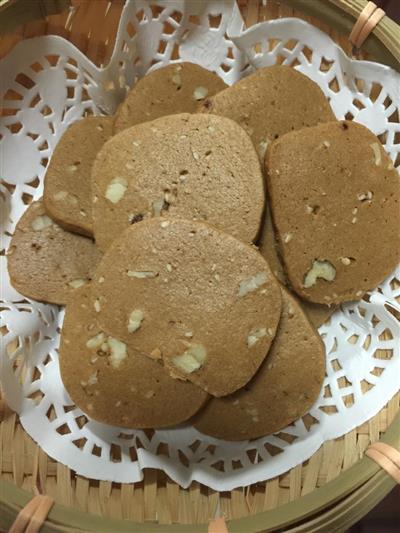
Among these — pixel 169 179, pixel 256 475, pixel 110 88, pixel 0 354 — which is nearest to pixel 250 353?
pixel 256 475

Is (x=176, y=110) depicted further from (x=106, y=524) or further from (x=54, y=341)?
(x=106, y=524)

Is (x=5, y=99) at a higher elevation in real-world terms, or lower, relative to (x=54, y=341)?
higher

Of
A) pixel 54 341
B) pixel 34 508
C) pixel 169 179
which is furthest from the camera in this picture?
pixel 54 341

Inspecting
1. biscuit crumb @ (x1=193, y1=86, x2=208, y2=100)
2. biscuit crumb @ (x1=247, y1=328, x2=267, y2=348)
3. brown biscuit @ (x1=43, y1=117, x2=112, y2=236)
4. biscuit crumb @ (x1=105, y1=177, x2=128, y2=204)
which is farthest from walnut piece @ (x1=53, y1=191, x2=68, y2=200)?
biscuit crumb @ (x1=247, y1=328, x2=267, y2=348)

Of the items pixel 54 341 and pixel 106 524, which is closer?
pixel 106 524

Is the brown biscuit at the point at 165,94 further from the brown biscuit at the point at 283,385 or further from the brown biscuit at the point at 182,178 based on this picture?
the brown biscuit at the point at 283,385

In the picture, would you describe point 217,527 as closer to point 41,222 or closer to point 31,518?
point 31,518
